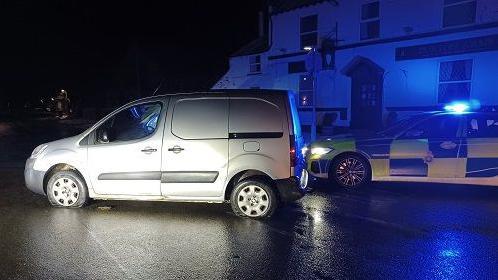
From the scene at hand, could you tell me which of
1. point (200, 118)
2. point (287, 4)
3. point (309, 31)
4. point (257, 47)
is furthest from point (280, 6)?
point (200, 118)

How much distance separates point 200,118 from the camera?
6020mm

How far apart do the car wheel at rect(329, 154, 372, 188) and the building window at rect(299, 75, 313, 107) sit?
1112 cm

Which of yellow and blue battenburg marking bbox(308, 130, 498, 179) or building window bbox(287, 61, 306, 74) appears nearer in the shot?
yellow and blue battenburg marking bbox(308, 130, 498, 179)

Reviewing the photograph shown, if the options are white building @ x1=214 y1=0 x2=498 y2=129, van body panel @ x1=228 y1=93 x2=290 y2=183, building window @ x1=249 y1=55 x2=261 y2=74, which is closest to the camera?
van body panel @ x1=228 y1=93 x2=290 y2=183

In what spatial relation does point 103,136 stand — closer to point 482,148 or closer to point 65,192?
point 65,192

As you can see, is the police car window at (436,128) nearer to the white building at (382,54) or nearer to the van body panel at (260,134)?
the van body panel at (260,134)

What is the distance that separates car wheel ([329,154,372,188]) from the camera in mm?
7879

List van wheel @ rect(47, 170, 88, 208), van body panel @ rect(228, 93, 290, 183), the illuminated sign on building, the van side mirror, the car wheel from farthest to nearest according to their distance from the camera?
the illuminated sign on building
the car wheel
van wheel @ rect(47, 170, 88, 208)
the van side mirror
van body panel @ rect(228, 93, 290, 183)

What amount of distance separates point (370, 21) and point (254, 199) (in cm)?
1234

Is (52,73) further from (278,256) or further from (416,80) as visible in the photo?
(278,256)

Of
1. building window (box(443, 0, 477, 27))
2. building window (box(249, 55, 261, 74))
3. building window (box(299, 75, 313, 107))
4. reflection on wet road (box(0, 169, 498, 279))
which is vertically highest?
building window (box(443, 0, 477, 27))

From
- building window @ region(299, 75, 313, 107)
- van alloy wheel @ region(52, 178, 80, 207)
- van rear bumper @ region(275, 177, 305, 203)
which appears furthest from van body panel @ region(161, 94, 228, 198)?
building window @ region(299, 75, 313, 107)

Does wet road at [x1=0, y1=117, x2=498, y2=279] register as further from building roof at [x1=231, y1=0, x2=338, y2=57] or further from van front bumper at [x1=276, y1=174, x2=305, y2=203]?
building roof at [x1=231, y1=0, x2=338, y2=57]

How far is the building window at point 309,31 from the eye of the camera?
59.4ft
